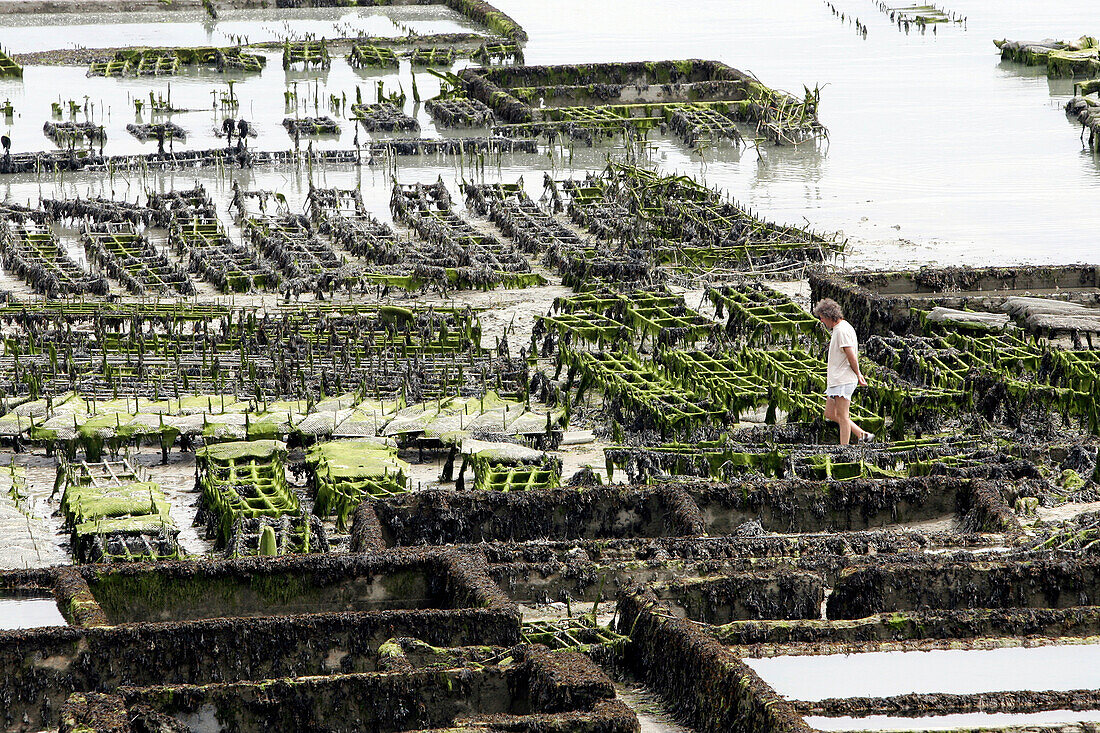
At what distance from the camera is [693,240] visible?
34562 mm

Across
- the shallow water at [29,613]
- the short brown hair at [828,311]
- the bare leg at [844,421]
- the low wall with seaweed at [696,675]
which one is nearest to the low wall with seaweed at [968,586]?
the low wall with seaweed at [696,675]

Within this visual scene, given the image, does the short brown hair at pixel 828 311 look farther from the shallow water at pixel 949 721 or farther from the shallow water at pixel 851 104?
the shallow water at pixel 851 104

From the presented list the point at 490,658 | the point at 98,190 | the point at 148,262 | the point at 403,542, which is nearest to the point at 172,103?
the point at 98,190

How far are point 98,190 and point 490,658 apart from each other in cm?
3021

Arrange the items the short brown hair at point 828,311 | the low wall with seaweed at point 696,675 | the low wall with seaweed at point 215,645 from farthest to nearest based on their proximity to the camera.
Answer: the short brown hair at point 828,311 → the low wall with seaweed at point 215,645 → the low wall with seaweed at point 696,675

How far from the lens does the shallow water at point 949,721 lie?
13.4 metres

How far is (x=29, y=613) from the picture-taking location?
1639 cm

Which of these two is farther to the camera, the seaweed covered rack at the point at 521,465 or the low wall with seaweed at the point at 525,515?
the low wall with seaweed at the point at 525,515

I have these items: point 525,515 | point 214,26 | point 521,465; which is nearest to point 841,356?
point 521,465

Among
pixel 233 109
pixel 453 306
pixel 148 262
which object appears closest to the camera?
pixel 453 306

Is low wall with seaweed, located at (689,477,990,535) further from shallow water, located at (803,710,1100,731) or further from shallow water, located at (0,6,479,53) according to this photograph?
shallow water, located at (0,6,479,53)

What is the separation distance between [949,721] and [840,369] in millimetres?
7363

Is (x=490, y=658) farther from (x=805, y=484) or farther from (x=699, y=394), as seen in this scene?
(x=699, y=394)

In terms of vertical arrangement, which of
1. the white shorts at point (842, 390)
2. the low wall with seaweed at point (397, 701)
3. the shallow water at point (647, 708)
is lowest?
the shallow water at point (647, 708)
